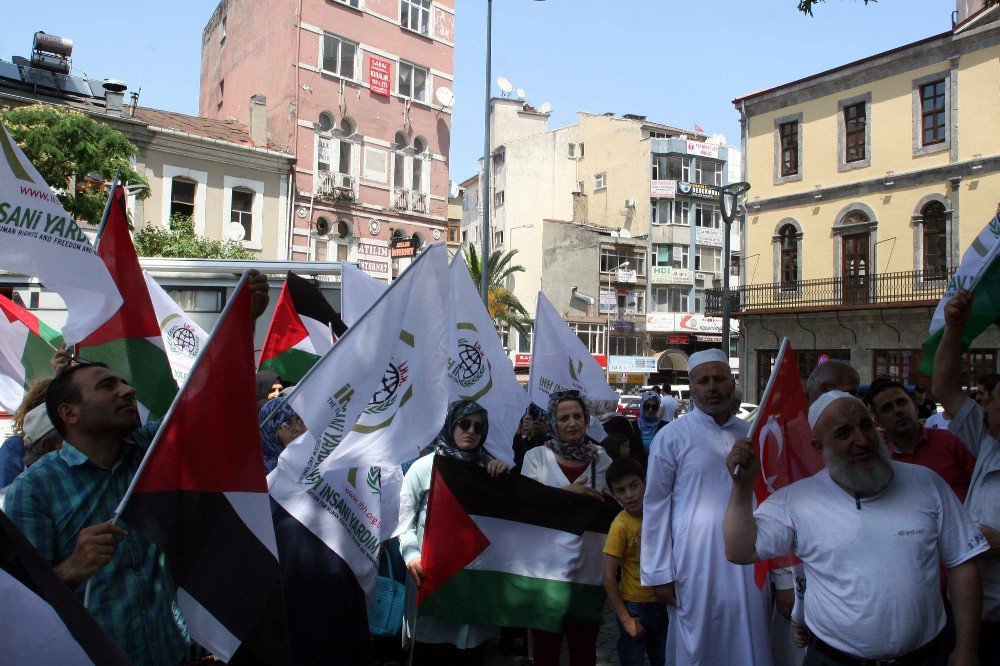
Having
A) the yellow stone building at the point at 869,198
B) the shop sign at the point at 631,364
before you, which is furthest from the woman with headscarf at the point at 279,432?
the shop sign at the point at 631,364

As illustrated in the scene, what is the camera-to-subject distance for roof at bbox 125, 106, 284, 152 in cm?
2873

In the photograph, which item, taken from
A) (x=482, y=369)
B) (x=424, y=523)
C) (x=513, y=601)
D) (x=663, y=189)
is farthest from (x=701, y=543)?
(x=663, y=189)

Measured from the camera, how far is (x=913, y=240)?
1107 inches

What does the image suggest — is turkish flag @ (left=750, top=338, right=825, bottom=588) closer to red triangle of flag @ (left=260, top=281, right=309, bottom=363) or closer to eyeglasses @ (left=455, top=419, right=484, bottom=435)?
eyeglasses @ (left=455, top=419, right=484, bottom=435)

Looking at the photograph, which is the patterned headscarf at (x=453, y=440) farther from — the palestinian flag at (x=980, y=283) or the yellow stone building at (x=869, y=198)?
the yellow stone building at (x=869, y=198)

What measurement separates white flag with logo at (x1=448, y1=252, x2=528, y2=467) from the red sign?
91.7 feet

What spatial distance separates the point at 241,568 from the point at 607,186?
2317 inches

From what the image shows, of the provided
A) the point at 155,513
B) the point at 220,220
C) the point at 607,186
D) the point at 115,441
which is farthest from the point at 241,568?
the point at 607,186

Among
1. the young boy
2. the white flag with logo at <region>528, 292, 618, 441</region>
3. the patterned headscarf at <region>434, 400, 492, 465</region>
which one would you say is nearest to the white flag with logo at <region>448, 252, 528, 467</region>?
the white flag with logo at <region>528, 292, 618, 441</region>

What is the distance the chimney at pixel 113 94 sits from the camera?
26562 millimetres

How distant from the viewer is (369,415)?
432 cm

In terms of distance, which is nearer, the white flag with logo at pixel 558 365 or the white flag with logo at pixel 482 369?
the white flag with logo at pixel 482 369

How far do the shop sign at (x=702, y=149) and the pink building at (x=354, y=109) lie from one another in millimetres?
26802

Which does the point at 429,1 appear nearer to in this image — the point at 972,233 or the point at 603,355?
the point at 972,233
